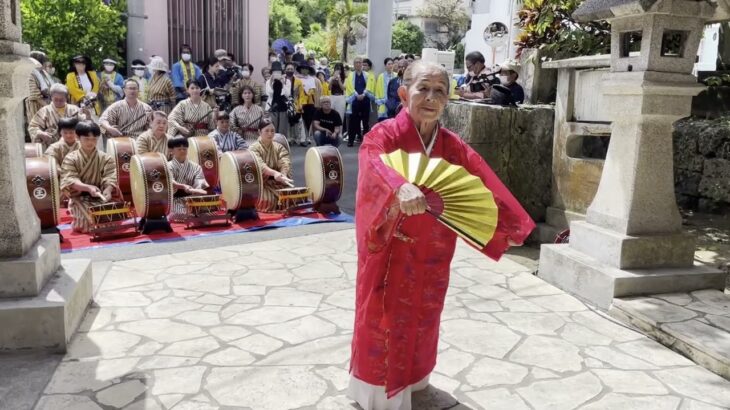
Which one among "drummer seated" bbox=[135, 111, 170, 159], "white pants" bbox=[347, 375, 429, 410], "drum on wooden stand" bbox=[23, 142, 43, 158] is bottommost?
"white pants" bbox=[347, 375, 429, 410]

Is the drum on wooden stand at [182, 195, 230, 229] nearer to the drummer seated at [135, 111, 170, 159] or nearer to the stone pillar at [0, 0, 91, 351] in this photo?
the drummer seated at [135, 111, 170, 159]

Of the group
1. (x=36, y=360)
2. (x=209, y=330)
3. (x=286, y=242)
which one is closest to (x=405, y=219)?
(x=209, y=330)

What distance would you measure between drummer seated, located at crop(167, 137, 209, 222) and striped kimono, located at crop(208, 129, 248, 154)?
1229 millimetres

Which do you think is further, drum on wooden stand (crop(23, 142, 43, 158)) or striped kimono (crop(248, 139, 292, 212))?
striped kimono (crop(248, 139, 292, 212))

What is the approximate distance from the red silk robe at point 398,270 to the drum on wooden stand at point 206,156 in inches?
238

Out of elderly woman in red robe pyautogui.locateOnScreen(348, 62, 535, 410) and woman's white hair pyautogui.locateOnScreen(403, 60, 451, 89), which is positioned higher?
woman's white hair pyautogui.locateOnScreen(403, 60, 451, 89)

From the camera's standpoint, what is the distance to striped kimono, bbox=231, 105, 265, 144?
10.7 m

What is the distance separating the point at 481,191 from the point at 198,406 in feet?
6.16

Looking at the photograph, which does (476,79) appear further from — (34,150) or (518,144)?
(34,150)

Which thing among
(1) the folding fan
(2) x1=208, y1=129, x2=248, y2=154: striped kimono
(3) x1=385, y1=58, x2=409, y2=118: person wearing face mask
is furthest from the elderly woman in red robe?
(3) x1=385, y1=58, x2=409, y2=118: person wearing face mask

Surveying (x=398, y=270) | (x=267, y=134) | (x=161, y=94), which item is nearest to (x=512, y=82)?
(x=267, y=134)

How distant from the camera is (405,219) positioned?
3219mm

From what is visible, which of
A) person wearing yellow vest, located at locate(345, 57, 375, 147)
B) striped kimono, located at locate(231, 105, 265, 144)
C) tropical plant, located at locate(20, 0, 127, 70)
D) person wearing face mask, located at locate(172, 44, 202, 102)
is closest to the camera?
striped kimono, located at locate(231, 105, 265, 144)

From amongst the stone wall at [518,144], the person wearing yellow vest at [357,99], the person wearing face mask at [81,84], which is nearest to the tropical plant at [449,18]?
the person wearing yellow vest at [357,99]
